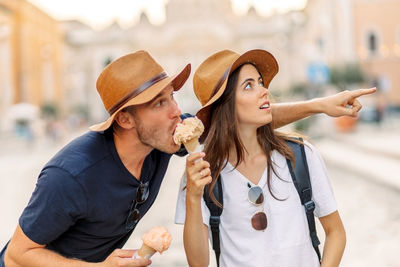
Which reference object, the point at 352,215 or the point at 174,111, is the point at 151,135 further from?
the point at 352,215

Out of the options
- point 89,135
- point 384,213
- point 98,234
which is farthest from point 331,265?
point 384,213

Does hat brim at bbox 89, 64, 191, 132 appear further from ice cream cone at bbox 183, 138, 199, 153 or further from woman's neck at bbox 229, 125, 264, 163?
woman's neck at bbox 229, 125, 264, 163

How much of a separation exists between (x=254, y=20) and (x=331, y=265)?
2791 inches

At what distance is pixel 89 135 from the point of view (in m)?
2.37

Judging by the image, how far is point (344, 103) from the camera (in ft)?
8.25

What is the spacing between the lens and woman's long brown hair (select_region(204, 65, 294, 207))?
93.4 inches

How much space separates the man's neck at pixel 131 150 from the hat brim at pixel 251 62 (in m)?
0.31

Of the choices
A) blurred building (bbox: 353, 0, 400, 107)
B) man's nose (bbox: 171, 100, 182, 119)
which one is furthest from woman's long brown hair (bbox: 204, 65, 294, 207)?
blurred building (bbox: 353, 0, 400, 107)

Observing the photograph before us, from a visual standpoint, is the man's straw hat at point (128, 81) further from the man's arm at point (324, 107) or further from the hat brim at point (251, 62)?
the man's arm at point (324, 107)

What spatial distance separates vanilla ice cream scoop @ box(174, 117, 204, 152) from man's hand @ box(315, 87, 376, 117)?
2.27 ft

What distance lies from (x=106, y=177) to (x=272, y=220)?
742mm

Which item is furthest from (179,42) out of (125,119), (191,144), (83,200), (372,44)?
(83,200)

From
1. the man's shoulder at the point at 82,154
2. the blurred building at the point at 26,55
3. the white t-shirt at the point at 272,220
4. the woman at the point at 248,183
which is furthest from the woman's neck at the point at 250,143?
the blurred building at the point at 26,55

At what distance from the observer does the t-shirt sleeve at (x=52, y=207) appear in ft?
6.89
